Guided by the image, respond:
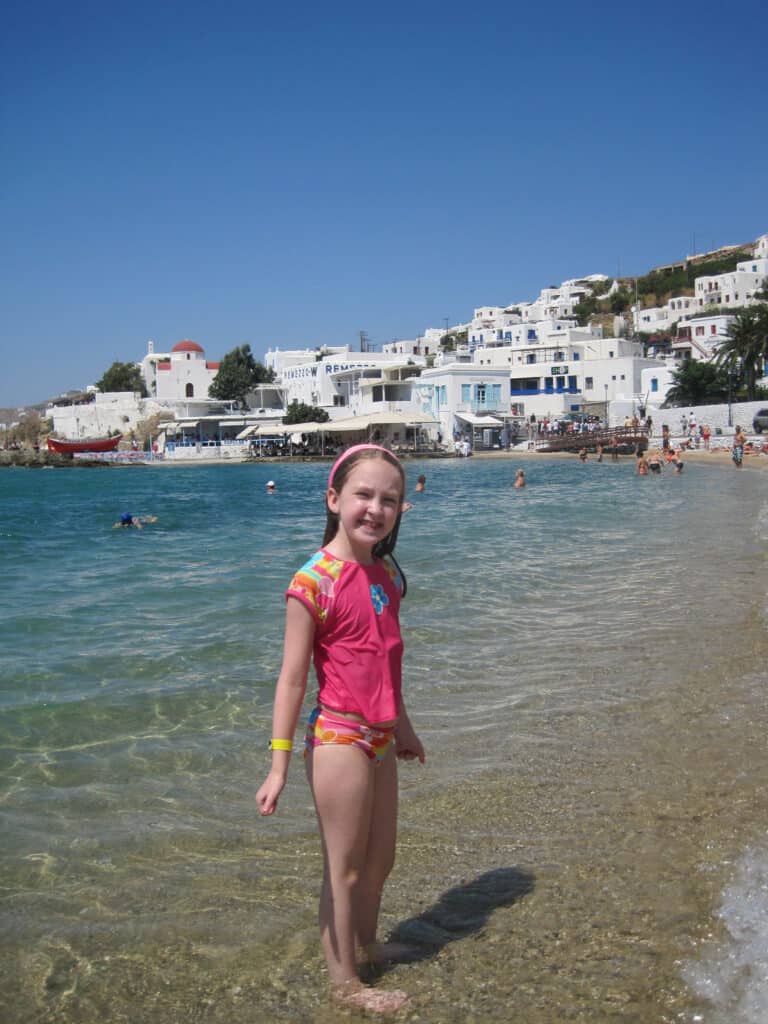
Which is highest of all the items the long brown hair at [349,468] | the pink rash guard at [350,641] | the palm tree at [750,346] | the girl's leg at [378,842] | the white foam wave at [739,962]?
the palm tree at [750,346]

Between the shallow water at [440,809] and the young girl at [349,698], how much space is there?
0.37 meters

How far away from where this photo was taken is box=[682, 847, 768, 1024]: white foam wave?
2.48 metres

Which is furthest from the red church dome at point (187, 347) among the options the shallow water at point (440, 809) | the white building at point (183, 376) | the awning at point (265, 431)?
the shallow water at point (440, 809)

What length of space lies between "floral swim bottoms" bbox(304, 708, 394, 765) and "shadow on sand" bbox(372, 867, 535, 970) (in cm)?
83

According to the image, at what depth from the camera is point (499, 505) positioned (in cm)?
2570

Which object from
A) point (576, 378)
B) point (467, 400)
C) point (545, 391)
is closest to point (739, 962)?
point (467, 400)

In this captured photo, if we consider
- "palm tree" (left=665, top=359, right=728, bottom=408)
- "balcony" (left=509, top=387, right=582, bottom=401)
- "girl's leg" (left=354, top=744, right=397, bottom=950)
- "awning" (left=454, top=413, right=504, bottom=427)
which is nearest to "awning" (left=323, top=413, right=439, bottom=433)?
"awning" (left=454, top=413, right=504, bottom=427)

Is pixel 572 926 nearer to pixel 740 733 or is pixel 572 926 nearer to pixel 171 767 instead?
pixel 740 733

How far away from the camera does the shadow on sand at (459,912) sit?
3035mm

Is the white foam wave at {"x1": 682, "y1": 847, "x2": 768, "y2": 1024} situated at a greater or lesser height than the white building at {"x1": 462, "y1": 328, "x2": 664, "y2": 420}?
lesser

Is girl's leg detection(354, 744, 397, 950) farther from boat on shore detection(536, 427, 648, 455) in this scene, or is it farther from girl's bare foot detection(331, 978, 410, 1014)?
boat on shore detection(536, 427, 648, 455)

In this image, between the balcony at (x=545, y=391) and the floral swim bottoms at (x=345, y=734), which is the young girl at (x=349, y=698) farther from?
the balcony at (x=545, y=391)

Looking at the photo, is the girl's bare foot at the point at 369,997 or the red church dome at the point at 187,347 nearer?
the girl's bare foot at the point at 369,997

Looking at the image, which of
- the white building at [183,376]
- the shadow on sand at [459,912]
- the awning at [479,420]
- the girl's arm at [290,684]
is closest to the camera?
the girl's arm at [290,684]
